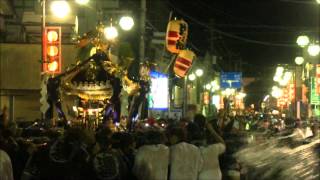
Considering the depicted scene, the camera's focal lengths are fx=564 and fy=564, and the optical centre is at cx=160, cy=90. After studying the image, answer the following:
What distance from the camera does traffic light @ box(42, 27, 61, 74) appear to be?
21.7 m

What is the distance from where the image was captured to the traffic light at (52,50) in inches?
854

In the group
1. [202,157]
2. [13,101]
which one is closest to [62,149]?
[202,157]

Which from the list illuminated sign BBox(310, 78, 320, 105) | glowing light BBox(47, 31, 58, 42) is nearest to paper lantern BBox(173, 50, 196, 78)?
glowing light BBox(47, 31, 58, 42)

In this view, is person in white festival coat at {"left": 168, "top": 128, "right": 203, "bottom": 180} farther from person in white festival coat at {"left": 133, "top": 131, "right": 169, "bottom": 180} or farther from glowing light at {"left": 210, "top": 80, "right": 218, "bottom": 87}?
glowing light at {"left": 210, "top": 80, "right": 218, "bottom": 87}

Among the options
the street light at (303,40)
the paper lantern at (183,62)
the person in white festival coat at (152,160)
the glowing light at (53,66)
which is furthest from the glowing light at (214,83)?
the person in white festival coat at (152,160)

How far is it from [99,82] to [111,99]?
3.66 ft

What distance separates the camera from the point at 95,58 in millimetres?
18156

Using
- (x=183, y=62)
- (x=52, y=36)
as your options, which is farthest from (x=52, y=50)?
(x=183, y=62)

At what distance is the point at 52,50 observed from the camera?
22.4m

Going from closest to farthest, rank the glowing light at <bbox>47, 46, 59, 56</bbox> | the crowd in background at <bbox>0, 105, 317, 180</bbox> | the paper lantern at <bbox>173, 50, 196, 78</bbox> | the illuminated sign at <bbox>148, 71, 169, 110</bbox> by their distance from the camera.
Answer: the crowd in background at <bbox>0, 105, 317, 180</bbox> < the glowing light at <bbox>47, 46, 59, 56</bbox> < the paper lantern at <bbox>173, 50, 196, 78</bbox> < the illuminated sign at <bbox>148, 71, 169, 110</bbox>

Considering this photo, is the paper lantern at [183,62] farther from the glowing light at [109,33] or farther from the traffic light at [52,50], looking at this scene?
the traffic light at [52,50]

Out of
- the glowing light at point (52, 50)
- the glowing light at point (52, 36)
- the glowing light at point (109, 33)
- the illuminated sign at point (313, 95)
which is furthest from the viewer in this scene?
the illuminated sign at point (313, 95)

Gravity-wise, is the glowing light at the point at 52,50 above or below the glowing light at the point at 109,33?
below

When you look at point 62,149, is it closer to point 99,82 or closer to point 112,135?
point 112,135
